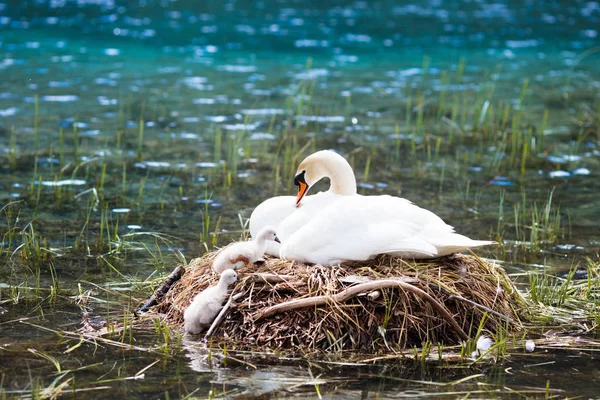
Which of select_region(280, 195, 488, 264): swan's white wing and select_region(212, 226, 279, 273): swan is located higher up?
select_region(280, 195, 488, 264): swan's white wing

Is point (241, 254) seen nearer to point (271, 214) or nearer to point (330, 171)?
point (271, 214)

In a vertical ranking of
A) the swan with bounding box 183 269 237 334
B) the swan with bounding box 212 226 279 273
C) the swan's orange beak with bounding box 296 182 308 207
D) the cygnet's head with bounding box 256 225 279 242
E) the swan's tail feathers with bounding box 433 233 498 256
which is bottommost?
the swan with bounding box 183 269 237 334

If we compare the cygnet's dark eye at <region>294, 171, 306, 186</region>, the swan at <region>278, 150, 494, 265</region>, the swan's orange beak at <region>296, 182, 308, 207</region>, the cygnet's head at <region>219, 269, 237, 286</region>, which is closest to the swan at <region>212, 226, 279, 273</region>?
the swan at <region>278, 150, 494, 265</region>

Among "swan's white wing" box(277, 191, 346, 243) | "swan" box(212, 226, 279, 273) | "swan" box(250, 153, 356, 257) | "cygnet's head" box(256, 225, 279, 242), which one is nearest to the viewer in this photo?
"swan" box(212, 226, 279, 273)

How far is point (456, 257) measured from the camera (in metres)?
7.34

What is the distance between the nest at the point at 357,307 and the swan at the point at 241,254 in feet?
0.25

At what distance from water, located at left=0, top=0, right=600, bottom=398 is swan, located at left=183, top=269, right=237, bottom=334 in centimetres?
19

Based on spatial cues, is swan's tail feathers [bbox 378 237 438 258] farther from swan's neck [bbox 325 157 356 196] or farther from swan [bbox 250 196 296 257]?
swan [bbox 250 196 296 257]

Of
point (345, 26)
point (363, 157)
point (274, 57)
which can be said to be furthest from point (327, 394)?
point (345, 26)

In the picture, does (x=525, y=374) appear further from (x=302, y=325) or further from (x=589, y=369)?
(x=302, y=325)

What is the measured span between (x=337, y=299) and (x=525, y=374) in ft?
4.46

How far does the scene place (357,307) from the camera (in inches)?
263

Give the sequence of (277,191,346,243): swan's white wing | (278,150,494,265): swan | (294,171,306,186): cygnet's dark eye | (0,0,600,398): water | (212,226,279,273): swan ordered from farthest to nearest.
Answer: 1. (294,171,306,186): cygnet's dark eye
2. (277,191,346,243): swan's white wing
3. (212,226,279,273): swan
4. (278,150,494,265): swan
5. (0,0,600,398): water

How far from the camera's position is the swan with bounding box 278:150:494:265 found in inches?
274
